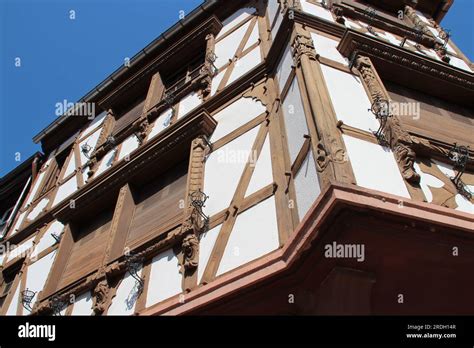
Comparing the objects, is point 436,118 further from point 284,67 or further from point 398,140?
point 284,67

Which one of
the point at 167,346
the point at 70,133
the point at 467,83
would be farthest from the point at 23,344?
the point at 70,133

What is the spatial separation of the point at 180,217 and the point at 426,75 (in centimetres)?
373

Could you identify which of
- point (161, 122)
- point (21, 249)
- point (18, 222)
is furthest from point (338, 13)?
point (18, 222)

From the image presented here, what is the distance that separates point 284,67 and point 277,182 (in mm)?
1805

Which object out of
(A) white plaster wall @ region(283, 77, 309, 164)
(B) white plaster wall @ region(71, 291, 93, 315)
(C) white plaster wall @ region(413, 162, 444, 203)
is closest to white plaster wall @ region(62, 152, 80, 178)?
(B) white plaster wall @ region(71, 291, 93, 315)

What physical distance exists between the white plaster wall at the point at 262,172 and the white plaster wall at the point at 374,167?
41.1 inches

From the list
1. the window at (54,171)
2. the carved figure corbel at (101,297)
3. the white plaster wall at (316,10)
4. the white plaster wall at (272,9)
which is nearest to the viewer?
the carved figure corbel at (101,297)

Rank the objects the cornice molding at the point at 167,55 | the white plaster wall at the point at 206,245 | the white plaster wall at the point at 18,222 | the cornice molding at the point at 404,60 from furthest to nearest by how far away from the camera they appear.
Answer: the white plaster wall at the point at 18,222
the cornice molding at the point at 167,55
the cornice molding at the point at 404,60
the white plaster wall at the point at 206,245

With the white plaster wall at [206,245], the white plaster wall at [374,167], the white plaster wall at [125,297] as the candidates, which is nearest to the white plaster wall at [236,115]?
the white plaster wall at [206,245]

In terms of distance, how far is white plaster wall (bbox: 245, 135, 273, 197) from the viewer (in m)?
4.96

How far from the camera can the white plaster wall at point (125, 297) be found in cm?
529

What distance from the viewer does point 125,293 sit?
5.48m

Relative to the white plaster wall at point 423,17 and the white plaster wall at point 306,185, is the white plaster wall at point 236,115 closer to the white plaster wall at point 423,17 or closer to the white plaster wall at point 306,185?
the white plaster wall at point 306,185

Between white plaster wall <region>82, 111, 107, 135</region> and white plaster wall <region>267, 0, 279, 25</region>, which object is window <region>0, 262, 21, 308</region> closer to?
white plaster wall <region>82, 111, 107, 135</region>
